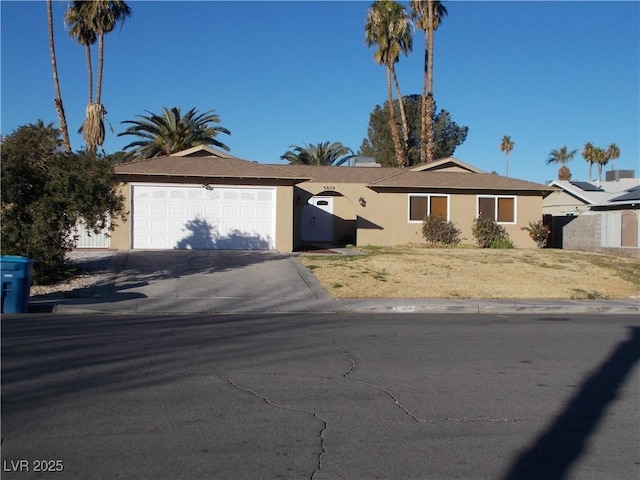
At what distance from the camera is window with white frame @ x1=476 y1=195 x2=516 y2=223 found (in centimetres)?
3188

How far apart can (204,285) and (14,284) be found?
618cm

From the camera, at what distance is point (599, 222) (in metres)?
32.6

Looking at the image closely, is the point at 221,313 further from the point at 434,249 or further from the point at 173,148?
the point at 173,148

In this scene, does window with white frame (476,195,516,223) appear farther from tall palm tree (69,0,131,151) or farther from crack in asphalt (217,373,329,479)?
crack in asphalt (217,373,329,479)

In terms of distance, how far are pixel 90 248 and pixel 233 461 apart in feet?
71.9

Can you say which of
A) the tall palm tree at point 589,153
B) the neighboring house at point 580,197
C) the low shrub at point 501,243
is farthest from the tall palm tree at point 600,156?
the low shrub at point 501,243

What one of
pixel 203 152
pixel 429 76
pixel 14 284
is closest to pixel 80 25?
pixel 203 152

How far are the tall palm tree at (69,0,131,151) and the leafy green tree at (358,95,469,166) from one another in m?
27.2

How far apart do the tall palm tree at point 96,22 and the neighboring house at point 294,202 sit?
25.8ft

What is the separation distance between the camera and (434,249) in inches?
1155

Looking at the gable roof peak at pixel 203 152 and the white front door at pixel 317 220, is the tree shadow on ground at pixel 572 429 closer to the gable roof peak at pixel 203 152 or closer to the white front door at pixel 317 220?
the gable roof peak at pixel 203 152

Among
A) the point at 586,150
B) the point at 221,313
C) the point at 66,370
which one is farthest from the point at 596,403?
the point at 586,150

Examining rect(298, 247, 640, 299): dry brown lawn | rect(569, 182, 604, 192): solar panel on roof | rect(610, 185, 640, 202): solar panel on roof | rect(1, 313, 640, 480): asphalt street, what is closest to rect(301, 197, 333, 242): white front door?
rect(298, 247, 640, 299): dry brown lawn

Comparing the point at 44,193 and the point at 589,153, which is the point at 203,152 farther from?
the point at 589,153
